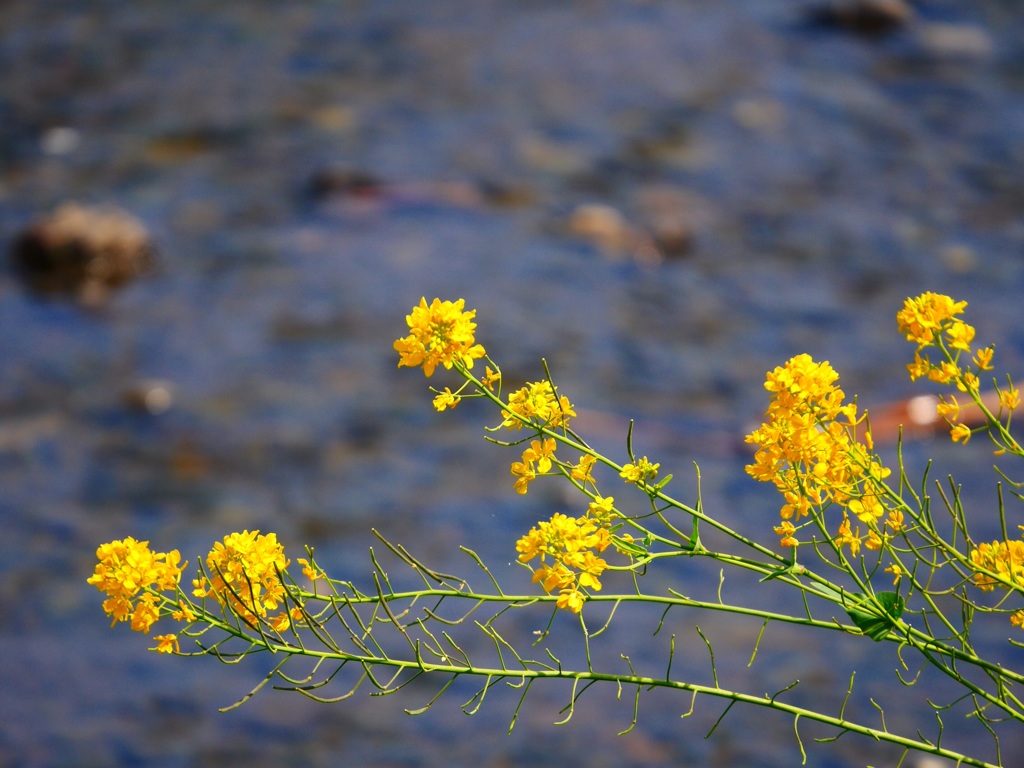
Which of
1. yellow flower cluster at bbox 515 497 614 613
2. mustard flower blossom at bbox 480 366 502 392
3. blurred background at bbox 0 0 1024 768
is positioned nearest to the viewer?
yellow flower cluster at bbox 515 497 614 613

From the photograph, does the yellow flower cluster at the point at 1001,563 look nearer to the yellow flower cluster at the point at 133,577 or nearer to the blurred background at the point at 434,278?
the yellow flower cluster at the point at 133,577

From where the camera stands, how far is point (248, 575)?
4.04 feet

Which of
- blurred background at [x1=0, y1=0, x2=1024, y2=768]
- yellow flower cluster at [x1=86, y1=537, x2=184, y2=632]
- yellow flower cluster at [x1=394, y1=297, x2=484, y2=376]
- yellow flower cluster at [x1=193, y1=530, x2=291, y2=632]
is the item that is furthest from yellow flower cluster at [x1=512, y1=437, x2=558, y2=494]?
blurred background at [x1=0, y1=0, x2=1024, y2=768]

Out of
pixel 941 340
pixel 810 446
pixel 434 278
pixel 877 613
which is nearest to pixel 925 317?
pixel 941 340

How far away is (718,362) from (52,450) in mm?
2600

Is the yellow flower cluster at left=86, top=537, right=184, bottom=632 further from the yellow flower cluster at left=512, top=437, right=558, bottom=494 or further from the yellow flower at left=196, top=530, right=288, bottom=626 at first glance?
the yellow flower cluster at left=512, top=437, right=558, bottom=494

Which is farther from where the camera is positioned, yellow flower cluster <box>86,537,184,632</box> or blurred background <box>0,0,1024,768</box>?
blurred background <box>0,0,1024,768</box>

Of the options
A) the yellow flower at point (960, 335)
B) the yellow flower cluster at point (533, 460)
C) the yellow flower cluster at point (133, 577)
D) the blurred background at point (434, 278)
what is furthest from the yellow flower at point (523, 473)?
the blurred background at point (434, 278)

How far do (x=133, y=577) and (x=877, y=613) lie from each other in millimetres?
739

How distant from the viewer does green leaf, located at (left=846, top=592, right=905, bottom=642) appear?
1227 mm

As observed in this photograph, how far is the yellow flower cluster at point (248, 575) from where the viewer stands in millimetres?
1229

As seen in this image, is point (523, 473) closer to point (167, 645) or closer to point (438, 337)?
point (438, 337)

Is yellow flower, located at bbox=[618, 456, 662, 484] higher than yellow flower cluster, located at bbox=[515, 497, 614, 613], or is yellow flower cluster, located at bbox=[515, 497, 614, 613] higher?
yellow flower, located at bbox=[618, 456, 662, 484]

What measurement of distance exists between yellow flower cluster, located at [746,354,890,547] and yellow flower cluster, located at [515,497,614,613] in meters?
0.17
